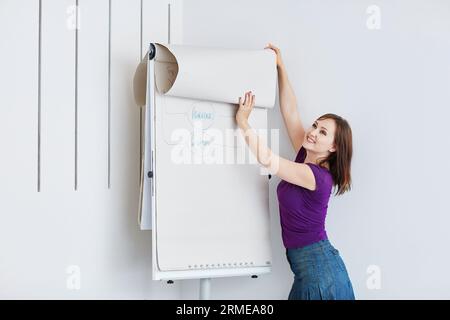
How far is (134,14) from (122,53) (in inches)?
7.6

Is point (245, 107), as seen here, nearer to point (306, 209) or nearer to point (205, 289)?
point (306, 209)

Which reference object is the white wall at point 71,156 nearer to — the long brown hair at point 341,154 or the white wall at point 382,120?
the white wall at point 382,120

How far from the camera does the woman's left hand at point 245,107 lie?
6.43 ft

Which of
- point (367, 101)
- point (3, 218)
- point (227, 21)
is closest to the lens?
point (3, 218)

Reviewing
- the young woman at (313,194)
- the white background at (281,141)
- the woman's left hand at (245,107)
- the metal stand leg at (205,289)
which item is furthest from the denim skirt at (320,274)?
the woman's left hand at (245,107)

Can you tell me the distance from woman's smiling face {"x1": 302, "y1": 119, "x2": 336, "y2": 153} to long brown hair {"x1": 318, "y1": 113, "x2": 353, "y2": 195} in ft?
0.06

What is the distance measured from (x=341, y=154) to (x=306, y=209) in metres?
0.26

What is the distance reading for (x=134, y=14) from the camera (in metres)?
2.16

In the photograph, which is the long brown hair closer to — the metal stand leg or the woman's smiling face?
the woman's smiling face

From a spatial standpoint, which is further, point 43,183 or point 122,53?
point 122,53

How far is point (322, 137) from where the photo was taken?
193cm
